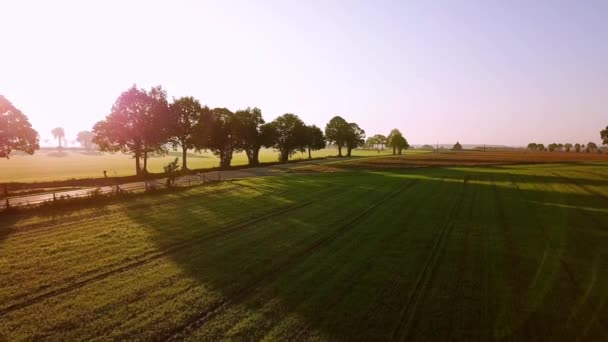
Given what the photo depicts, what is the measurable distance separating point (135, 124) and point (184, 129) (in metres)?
9.73

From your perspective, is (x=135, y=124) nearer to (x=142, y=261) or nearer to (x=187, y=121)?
(x=187, y=121)

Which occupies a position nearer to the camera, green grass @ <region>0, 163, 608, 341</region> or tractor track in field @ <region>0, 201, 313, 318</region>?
green grass @ <region>0, 163, 608, 341</region>

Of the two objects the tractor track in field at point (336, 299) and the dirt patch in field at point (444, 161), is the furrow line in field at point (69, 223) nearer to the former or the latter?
the tractor track in field at point (336, 299)

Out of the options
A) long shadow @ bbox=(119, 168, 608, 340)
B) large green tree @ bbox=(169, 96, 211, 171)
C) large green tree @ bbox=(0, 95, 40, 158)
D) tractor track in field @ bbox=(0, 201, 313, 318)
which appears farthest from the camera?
large green tree @ bbox=(169, 96, 211, 171)

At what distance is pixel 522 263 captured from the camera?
1411cm

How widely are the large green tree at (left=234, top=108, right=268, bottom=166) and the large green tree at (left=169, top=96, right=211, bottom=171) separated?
799cm

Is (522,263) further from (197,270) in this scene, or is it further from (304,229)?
(197,270)

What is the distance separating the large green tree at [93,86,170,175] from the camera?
50531 mm

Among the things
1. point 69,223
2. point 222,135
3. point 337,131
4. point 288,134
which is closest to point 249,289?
point 69,223

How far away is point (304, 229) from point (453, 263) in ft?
27.4

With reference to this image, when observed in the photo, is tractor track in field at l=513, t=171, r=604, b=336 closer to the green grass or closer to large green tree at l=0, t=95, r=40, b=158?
the green grass

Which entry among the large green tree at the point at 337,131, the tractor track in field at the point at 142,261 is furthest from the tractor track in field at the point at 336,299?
the large green tree at the point at 337,131

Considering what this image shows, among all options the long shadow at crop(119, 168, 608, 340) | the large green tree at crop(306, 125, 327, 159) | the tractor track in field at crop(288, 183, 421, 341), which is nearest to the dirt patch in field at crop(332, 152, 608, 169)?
the large green tree at crop(306, 125, 327, 159)

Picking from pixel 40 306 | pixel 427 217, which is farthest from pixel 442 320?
pixel 427 217
